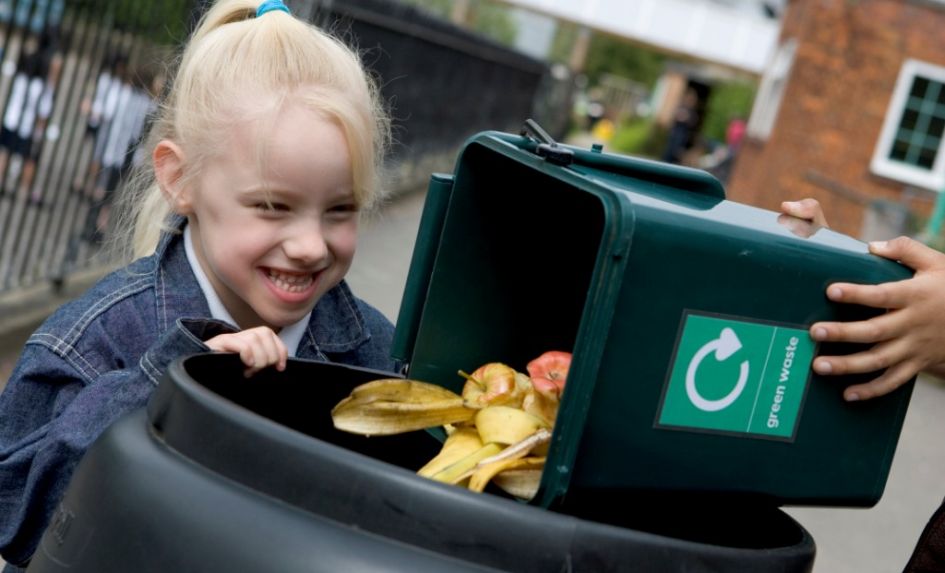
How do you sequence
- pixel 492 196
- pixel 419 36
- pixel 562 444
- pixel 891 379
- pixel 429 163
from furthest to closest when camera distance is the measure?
pixel 429 163 < pixel 419 36 < pixel 492 196 < pixel 891 379 < pixel 562 444

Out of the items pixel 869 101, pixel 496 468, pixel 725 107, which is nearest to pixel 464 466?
pixel 496 468

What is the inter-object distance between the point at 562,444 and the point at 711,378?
20 centimetres

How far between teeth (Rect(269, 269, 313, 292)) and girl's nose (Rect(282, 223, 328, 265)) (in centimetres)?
6

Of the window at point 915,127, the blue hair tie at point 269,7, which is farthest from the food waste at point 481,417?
the window at point 915,127

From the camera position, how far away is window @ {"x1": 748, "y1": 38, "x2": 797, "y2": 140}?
71.5ft

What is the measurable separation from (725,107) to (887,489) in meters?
38.1

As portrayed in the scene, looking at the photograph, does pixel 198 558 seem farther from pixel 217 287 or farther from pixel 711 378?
pixel 217 287

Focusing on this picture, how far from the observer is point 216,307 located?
211 cm

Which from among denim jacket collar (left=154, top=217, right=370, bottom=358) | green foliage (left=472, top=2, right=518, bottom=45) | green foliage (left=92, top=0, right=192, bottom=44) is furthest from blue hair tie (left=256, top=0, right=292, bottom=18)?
green foliage (left=472, top=2, right=518, bottom=45)

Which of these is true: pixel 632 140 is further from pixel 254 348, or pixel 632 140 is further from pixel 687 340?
pixel 687 340

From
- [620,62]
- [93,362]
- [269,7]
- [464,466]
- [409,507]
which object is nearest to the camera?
[409,507]

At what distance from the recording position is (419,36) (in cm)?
1133

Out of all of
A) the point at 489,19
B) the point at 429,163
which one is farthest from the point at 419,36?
the point at 489,19

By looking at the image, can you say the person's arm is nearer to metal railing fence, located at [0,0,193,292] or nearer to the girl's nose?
the girl's nose
